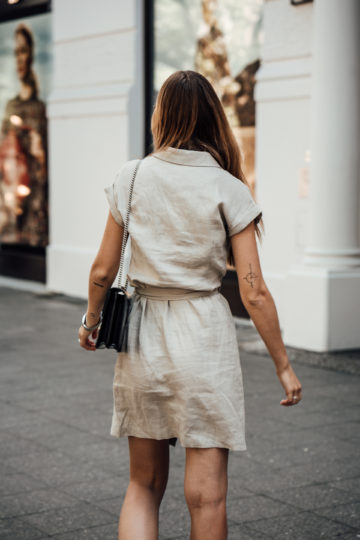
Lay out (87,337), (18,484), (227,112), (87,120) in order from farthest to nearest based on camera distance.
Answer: (87,120) < (227,112) < (18,484) < (87,337)

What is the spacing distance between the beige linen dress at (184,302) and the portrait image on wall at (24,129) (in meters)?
10.6

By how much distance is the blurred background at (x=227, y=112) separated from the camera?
25.9ft

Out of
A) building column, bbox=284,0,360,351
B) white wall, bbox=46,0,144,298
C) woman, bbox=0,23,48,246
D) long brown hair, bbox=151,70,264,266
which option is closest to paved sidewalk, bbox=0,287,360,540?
building column, bbox=284,0,360,351

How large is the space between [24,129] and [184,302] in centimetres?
1134

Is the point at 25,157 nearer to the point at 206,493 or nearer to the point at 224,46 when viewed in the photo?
the point at 224,46

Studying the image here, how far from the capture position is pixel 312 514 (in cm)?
400

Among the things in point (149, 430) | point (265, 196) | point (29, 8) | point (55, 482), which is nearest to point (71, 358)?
point (265, 196)

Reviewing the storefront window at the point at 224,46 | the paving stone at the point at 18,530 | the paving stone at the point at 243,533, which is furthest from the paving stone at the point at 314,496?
the storefront window at the point at 224,46

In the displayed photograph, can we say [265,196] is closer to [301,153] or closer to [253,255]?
[301,153]

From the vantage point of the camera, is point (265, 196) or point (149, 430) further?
point (265, 196)

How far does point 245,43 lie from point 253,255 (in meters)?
7.41

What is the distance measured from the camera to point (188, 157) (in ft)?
9.12

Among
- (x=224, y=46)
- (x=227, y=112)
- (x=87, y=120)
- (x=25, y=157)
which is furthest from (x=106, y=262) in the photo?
(x=25, y=157)

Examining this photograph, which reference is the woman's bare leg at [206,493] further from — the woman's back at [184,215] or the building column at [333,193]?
the building column at [333,193]
